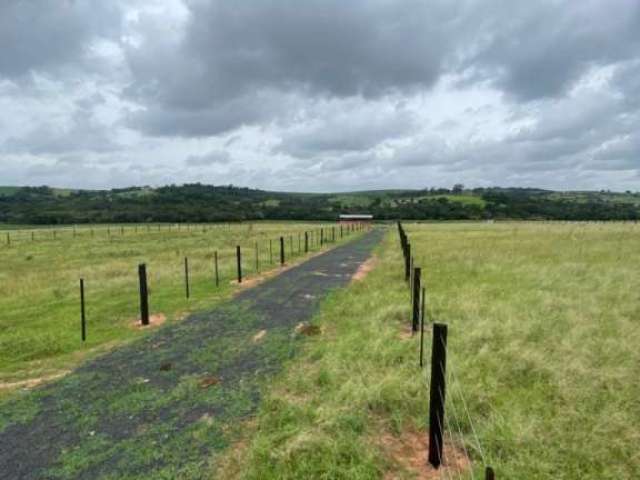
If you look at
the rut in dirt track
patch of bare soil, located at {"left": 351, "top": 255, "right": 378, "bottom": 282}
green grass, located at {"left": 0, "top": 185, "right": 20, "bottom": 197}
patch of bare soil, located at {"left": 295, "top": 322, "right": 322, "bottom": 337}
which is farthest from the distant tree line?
the rut in dirt track

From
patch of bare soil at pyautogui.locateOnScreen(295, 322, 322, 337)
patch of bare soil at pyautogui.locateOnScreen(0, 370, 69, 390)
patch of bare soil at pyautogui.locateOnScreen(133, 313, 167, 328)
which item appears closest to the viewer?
patch of bare soil at pyautogui.locateOnScreen(0, 370, 69, 390)

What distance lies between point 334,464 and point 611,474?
2.59 meters

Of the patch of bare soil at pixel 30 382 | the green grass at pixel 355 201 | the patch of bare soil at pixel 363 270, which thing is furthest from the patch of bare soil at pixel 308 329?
the green grass at pixel 355 201

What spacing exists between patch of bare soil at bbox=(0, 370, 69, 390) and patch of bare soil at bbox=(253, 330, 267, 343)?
3.26m

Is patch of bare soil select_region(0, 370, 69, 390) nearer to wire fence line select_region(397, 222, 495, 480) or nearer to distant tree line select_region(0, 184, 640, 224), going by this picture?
wire fence line select_region(397, 222, 495, 480)

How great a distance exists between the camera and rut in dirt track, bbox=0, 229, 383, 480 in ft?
13.5

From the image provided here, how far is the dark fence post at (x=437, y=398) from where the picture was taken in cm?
388

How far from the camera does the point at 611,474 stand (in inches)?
147

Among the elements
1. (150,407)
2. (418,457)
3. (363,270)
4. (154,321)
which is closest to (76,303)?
(154,321)

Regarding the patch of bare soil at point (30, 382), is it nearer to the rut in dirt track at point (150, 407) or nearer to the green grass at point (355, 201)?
the rut in dirt track at point (150, 407)

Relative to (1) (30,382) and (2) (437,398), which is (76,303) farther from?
(2) (437,398)

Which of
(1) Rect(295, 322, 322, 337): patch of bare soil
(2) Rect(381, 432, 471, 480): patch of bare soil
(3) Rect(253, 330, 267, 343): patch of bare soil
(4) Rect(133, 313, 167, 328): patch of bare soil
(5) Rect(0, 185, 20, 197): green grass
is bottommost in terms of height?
(4) Rect(133, 313, 167, 328): patch of bare soil

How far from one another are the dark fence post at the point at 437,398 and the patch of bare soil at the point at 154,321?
7410 millimetres

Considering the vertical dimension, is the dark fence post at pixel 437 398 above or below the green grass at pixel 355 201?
below
